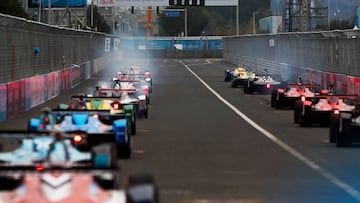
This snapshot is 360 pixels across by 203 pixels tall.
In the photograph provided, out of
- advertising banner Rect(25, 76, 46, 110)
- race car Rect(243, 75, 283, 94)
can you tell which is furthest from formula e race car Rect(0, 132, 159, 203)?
race car Rect(243, 75, 283, 94)

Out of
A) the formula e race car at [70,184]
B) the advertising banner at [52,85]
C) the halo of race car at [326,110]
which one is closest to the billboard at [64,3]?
the advertising banner at [52,85]

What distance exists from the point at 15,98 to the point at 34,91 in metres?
3.99

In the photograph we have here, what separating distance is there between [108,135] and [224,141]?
14.4ft

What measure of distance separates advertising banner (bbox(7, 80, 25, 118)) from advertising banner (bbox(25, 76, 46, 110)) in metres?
0.86

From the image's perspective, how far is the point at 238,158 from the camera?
1550cm

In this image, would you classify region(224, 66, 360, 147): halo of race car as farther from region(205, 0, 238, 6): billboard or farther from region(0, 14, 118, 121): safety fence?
region(205, 0, 238, 6): billboard

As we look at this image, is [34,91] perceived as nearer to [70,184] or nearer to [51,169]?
[51,169]

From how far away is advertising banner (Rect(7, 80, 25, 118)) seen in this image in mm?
24703

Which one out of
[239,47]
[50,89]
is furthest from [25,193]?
[239,47]

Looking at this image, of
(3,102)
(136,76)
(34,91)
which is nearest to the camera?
(3,102)

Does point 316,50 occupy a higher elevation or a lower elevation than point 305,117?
higher

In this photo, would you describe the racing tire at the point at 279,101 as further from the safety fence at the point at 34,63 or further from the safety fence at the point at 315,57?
the safety fence at the point at 34,63

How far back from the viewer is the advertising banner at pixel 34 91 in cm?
2829

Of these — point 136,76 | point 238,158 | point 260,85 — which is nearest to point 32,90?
point 136,76
